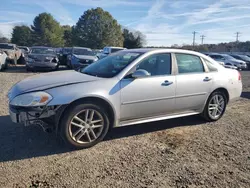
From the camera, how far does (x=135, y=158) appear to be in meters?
3.51

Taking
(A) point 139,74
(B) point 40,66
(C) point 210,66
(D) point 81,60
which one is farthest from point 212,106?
(B) point 40,66

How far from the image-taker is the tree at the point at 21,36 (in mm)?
68125

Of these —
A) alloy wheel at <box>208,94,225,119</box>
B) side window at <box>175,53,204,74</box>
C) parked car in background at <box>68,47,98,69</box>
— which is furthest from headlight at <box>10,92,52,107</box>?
parked car in background at <box>68,47,98,69</box>

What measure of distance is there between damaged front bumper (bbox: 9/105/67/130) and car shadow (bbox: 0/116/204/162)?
450 millimetres

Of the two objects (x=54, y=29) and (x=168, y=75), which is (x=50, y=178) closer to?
(x=168, y=75)

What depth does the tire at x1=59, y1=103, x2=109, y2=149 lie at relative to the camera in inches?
140

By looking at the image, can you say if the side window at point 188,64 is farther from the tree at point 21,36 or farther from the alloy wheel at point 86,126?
the tree at point 21,36

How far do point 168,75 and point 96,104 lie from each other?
1.52m

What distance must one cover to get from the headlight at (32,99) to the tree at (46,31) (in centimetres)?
6789

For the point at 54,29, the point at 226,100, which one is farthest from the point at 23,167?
the point at 54,29

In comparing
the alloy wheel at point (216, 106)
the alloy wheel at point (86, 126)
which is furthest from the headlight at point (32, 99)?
the alloy wheel at point (216, 106)

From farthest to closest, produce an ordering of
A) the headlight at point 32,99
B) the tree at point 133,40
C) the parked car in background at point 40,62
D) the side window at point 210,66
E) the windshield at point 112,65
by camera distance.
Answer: the tree at point 133,40 → the parked car in background at point 40,62 → the side window at point 210,66 → the windshield at point 112,65 → the headlight at point 32,99

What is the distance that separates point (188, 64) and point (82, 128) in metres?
2.50

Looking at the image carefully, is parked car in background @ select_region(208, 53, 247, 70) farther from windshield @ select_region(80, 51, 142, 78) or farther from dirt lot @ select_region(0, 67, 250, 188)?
windshield @ select_region(80, 51, 142, 78)
